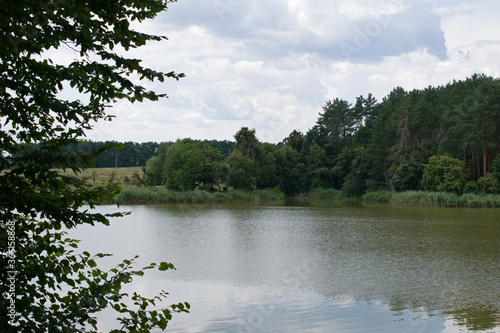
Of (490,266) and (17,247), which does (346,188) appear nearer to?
(490,266)

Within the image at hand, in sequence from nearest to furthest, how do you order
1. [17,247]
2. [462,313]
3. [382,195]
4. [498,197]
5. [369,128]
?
1. [17,247]
2. [462,313]
3. [498,197]
4. [382,195]
5. [369,128]

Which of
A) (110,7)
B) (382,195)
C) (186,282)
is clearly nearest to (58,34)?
(110,7)

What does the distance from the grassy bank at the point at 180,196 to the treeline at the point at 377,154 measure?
228 centimetres

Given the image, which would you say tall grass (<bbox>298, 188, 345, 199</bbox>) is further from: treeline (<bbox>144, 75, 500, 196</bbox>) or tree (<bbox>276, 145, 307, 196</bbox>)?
tree (<bbox>276, 145, 307, 196</bbox>)

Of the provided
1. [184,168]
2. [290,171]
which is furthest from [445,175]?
[184,168]

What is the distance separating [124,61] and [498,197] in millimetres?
42734

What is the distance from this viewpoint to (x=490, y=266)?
1419cm

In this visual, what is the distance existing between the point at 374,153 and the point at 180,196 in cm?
2549

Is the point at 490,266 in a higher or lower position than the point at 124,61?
lower

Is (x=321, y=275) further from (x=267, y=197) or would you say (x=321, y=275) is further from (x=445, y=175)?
(x=267, y=197)

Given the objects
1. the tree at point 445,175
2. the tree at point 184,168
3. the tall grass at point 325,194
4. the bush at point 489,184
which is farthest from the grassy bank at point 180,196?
the bush at point 489,184

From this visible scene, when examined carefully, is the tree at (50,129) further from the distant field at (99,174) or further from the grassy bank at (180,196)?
the grassy bank at (180,196)

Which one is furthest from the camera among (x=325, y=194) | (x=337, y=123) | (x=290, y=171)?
(x=337, y=123)

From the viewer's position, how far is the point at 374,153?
5816 centimetres
